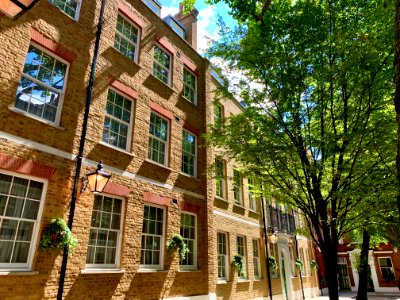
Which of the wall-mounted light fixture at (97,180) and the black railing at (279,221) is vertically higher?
the black railing at (279,221)

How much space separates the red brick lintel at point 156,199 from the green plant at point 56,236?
316 cm

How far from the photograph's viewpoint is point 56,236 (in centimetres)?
662

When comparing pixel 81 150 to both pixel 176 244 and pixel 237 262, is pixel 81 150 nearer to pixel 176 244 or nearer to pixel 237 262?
pixel 176 244

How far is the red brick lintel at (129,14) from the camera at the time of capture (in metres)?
10.9

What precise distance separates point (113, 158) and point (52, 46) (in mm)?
3463

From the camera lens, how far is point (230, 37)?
948 cm

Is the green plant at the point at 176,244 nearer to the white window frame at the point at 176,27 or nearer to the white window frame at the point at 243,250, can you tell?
the white window frame at the point at 243,250

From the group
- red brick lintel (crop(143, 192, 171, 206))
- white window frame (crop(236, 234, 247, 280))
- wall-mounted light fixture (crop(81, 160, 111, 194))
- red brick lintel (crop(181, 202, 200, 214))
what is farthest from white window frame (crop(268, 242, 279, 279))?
wall-mounted light fixture (crop(81, 160, 111, 194))

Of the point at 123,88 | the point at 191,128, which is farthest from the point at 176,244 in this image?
the point at 123,88

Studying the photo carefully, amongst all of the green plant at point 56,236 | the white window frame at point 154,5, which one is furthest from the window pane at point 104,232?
the white window frame at point 154,5

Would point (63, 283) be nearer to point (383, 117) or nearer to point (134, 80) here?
point (134, 80)

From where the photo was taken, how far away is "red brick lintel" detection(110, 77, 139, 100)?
31.4 ft

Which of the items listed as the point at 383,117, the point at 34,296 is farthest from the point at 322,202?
the point at 34,296

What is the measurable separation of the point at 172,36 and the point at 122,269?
990 centimetres
